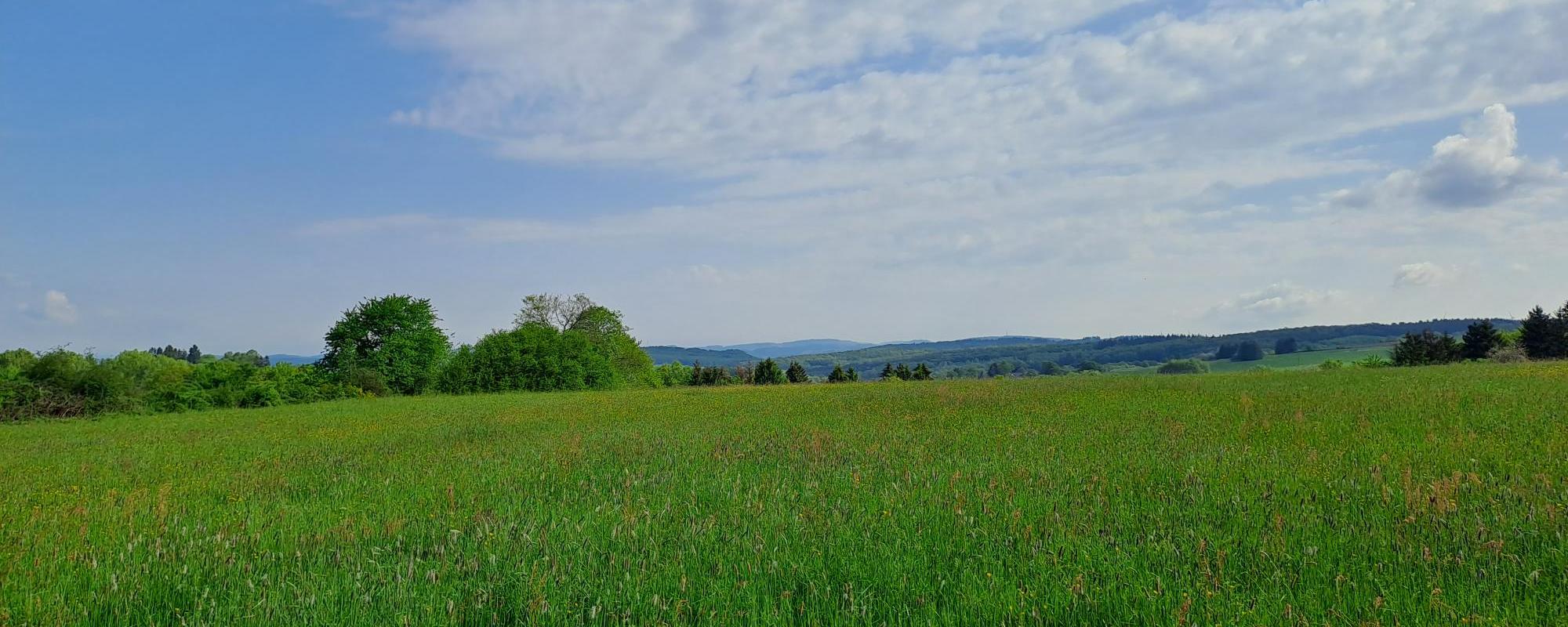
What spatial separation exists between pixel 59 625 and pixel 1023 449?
352 inches

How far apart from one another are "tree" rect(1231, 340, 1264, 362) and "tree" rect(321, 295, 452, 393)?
12256cm


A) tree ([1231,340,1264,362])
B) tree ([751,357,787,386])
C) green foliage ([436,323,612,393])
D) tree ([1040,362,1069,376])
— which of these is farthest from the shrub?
tree ([1231,340,1264,362])

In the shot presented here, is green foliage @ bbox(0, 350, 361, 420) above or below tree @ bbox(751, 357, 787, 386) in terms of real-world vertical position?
above

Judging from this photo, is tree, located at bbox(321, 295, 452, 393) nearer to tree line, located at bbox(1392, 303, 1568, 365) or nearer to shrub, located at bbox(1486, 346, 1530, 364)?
shrub, located at bbox(1486, 346, 1530, 364)

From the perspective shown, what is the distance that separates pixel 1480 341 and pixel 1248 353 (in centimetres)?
7862

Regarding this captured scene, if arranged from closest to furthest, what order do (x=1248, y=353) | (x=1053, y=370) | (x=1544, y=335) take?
(x=1544, y=335), (x=1053, y=370), (x=1248, y=353)

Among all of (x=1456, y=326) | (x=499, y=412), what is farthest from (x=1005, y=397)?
(x=1456, y=326)

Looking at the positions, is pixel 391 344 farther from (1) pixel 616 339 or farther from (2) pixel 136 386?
(1) pixel 616 339

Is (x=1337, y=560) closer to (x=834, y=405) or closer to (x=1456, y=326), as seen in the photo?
(x=834, y=405)

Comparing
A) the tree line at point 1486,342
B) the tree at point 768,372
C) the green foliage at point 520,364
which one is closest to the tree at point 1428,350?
the tree line at point 1486,342

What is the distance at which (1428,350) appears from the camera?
170ft

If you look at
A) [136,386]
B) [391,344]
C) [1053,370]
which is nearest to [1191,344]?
[1053,370]

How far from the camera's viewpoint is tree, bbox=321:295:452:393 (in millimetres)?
39000

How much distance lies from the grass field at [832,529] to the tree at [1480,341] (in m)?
53.9
